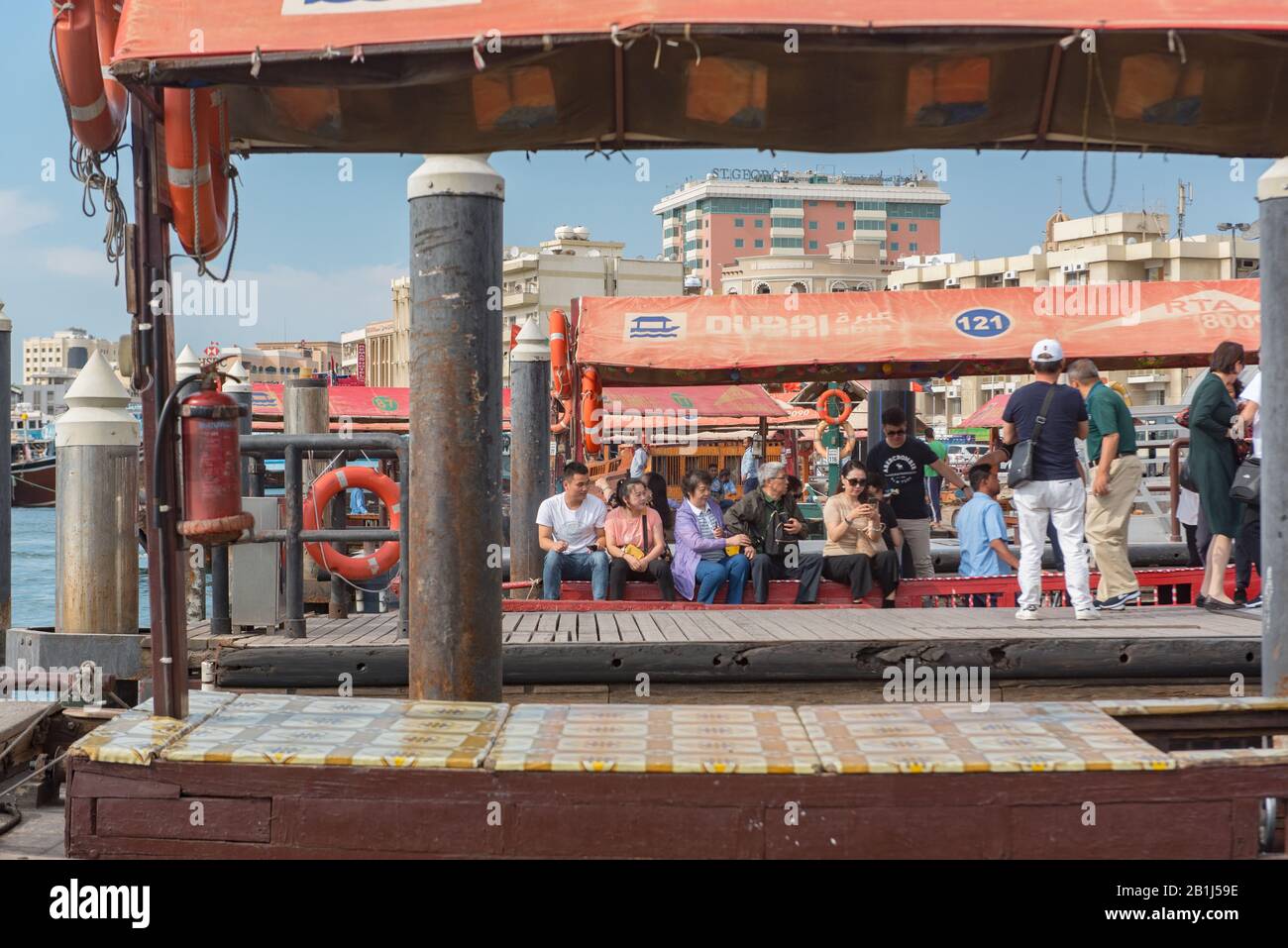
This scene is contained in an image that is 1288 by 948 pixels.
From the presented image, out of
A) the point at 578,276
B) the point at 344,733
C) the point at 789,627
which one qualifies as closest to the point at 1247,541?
the point at 789,627

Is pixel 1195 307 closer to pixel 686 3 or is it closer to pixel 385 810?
pixel 686 3

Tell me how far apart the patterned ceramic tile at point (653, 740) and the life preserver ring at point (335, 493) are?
3630 millimetres

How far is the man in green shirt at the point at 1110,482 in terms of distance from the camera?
8.70 meters

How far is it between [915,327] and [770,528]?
13.3ft

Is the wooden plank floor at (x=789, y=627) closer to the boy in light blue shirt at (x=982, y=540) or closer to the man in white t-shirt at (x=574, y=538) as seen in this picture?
the man in white t-shirt at (x=574, y=538)

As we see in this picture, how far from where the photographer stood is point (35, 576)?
113ft

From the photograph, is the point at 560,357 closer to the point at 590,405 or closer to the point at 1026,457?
the point at 590,405

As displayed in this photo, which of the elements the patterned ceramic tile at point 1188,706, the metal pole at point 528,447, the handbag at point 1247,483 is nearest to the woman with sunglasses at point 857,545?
the handbag at point 1247,483

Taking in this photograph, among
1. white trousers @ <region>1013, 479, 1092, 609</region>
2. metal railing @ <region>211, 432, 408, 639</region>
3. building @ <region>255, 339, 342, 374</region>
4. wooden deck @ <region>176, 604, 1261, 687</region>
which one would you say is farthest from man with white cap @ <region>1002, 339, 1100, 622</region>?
building @ <region>255, 339, 342, 374</region>

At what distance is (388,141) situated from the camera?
6117 millimetres

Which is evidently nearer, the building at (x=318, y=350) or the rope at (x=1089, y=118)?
the rope at (x=1089, y=118)
